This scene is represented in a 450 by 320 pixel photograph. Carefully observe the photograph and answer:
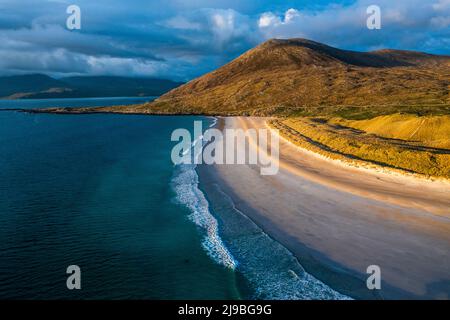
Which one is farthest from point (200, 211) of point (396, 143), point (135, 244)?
point (396, 143)

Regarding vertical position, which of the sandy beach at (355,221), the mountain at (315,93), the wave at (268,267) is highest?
the mountain at (315,93)

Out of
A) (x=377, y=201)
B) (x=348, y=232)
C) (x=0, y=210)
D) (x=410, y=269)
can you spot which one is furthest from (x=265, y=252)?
(x=0, y=210)

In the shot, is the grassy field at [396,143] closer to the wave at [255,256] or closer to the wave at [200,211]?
the wave at [200,211]

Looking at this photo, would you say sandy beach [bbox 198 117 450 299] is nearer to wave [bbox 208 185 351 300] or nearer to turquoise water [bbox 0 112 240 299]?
wave [bbox 208 185 351 300]

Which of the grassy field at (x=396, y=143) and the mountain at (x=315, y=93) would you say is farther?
the mountain at (x=315, y=93)

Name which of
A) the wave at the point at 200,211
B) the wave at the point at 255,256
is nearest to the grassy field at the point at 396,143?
the wave at the point at 200,211
